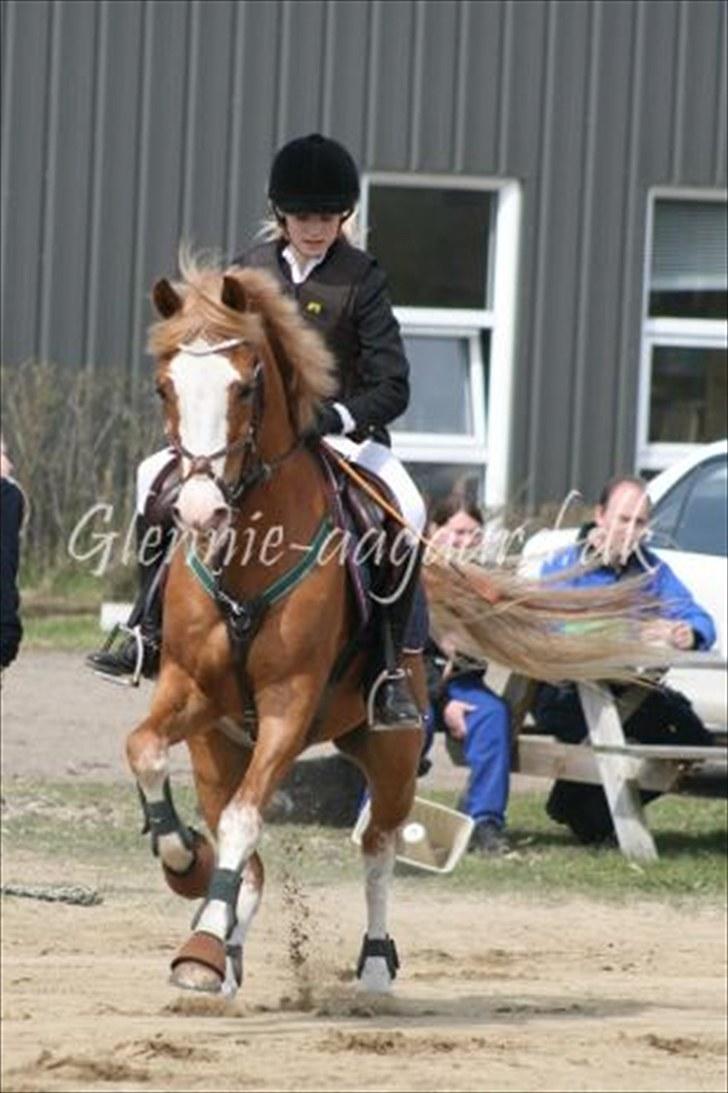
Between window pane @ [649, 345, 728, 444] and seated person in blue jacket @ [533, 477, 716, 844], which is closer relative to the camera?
seated person in blue jacket @ [533, 477, 716, 844]

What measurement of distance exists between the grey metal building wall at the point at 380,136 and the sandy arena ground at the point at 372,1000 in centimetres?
873

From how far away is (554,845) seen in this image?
1580cm

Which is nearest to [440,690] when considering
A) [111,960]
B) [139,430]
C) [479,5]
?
[111,960]

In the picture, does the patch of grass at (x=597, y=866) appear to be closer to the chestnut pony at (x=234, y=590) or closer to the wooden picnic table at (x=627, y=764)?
the wooden picnic table at (x=627, y=764)

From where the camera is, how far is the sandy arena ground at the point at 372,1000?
1049 centimetres

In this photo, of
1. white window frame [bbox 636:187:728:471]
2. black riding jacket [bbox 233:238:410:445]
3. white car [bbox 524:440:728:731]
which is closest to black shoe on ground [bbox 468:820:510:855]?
white car [bbox 524:440:728:731]

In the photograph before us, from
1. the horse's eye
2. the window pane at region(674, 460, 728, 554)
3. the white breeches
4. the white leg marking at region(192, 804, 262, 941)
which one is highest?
the horse's eye

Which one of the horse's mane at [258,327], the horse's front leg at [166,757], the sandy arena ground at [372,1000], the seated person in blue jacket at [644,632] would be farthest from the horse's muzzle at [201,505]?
the seated person in blue jacket at [644,632]

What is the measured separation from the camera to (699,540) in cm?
1691

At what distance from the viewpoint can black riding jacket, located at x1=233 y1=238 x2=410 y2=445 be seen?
10.6 meters

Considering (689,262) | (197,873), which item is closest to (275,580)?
(197,873)

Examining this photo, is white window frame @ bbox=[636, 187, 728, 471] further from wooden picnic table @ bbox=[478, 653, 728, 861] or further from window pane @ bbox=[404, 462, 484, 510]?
wooden picnic table @ bbox=[478, 653, 728, 861]

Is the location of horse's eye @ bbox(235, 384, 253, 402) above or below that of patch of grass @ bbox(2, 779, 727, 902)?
above

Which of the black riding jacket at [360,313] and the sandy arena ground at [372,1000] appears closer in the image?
the sandy arena ground at [372,1000]
